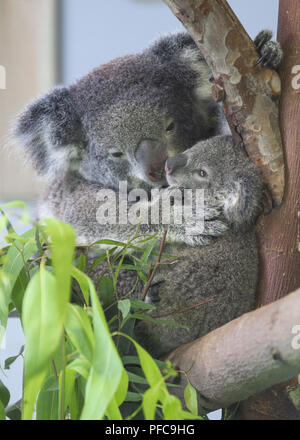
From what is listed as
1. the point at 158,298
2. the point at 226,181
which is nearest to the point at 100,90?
the point at 226,181

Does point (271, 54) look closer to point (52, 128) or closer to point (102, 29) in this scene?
point (52, 128)

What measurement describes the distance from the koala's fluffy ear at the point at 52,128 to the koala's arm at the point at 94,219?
0.36ft

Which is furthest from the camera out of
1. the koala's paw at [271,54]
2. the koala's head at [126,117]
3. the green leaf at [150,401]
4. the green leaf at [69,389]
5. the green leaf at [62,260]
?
the koala's head at [126,117]

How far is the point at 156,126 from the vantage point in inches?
63.3

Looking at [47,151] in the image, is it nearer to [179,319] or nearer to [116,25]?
[179,319]

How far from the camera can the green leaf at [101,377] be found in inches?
27.9

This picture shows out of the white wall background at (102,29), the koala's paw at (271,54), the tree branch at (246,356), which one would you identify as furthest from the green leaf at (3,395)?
the white wall background at (102,29)

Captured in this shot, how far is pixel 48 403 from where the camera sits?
1.04 m

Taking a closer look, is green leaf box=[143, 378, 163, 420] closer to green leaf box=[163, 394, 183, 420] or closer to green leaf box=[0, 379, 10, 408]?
green leaf box=[163, 394, 183, 420]

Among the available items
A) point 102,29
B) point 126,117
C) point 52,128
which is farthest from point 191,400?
point 102,29

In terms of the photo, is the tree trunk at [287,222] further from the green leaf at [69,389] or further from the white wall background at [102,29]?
the white wall background at [102,29]

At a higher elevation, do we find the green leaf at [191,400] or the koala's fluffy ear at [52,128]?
the koala's fluffy ear at [52,128]

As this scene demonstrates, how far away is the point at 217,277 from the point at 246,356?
0.46 meters

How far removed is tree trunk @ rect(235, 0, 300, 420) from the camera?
1233 millimetres
